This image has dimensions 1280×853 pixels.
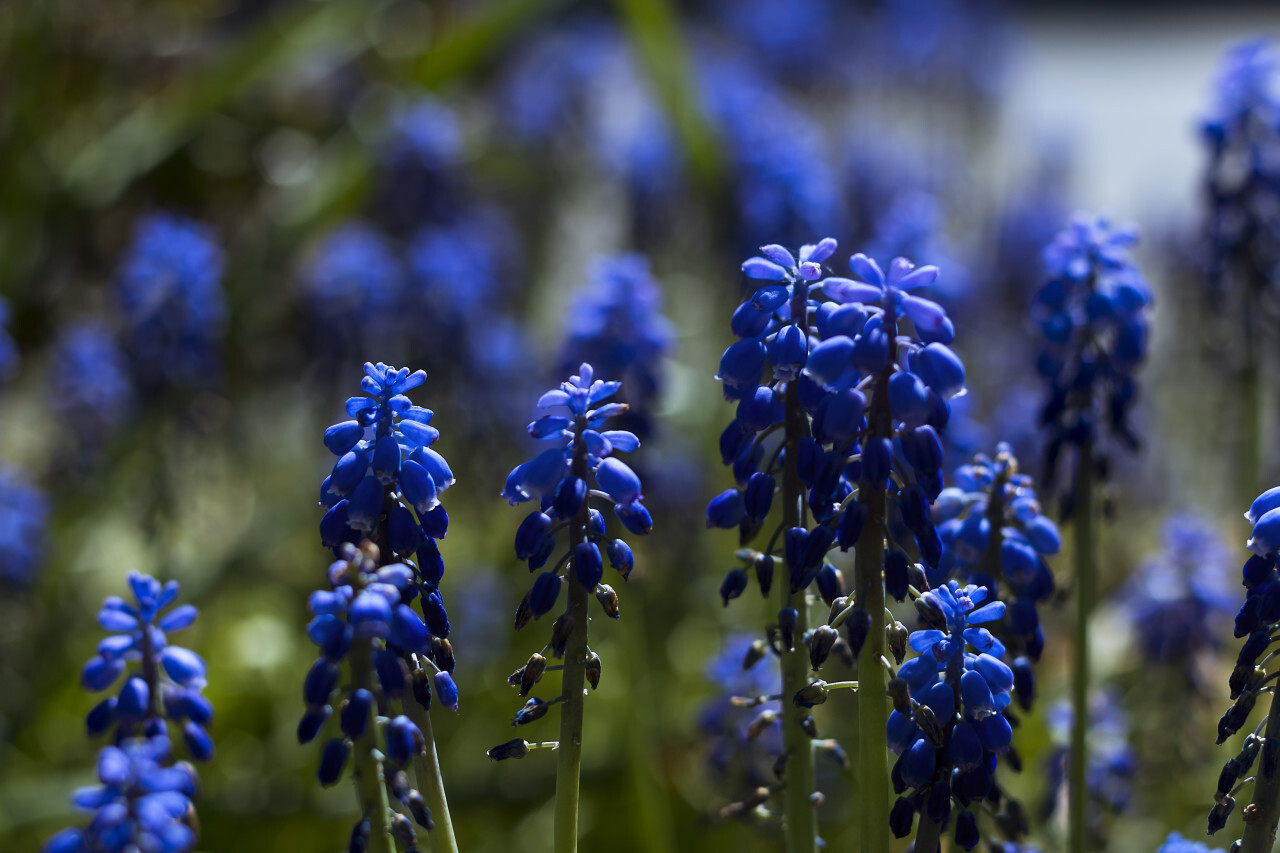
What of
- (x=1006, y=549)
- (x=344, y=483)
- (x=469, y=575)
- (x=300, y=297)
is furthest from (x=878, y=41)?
(x=344, y=483)

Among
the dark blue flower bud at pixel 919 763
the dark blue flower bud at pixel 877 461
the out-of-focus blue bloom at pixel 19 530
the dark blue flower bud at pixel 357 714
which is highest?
the out-of-focus blue bloom at pixel 19 530

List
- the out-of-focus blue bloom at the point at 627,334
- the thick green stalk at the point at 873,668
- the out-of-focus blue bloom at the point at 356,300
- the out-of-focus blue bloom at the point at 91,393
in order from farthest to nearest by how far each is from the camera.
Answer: the out-of-focus blue bloom at the point at 91,393, the out-of-focus blue bloom at the point at 356,300, the out-of-focus blue bloom at the point at 627,334, the thick green stalk at the point at 873,668

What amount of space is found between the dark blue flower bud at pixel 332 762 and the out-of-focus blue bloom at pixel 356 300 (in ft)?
15.2

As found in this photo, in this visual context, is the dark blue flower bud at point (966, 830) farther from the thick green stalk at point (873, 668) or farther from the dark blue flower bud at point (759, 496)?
the dark blue flower bud at point (759, 496)

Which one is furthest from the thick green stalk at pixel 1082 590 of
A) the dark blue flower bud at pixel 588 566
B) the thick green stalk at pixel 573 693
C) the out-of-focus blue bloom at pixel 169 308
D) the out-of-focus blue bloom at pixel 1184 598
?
the out-of-focus blue bloom at pixel 169 308

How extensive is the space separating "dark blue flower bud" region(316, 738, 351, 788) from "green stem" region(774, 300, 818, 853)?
2.77 feet

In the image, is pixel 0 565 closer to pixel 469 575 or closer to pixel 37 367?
pixel 469 575

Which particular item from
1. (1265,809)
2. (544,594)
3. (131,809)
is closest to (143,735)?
(131,809)

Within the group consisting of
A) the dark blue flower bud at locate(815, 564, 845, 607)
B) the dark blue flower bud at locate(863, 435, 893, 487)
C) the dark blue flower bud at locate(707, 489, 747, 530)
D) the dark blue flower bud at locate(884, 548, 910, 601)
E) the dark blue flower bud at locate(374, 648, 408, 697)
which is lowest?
the dark blue flower bud at locate(374, 648, 408, 697)

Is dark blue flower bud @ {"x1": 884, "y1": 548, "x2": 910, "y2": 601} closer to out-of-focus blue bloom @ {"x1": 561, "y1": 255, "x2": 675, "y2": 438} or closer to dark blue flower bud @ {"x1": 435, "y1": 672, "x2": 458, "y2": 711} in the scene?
dark blue flower bud @ {"x1": 435, "y1": 672, "x2": 458, "y2": 711}

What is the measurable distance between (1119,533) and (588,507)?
6919mm

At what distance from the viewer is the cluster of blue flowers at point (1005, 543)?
2.73m

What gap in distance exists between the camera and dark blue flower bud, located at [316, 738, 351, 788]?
1.97 metres

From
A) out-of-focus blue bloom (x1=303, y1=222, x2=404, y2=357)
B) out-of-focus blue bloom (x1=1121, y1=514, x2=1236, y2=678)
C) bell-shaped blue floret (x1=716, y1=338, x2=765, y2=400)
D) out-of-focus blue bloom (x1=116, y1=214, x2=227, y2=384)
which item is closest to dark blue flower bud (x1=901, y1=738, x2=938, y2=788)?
bell-shaped blue floret (x1=716, y1=338, x2=765, y2=400)
